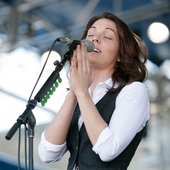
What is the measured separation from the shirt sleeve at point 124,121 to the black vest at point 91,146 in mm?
33

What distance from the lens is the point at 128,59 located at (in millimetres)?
1819

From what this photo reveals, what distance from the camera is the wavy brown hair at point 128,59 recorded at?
69.9 inches

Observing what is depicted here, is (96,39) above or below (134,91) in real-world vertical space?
above

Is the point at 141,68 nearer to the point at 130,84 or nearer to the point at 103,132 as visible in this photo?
the point at 130,84

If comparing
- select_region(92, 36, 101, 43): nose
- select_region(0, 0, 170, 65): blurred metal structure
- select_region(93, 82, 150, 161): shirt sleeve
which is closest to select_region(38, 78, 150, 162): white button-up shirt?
select_region(93, 82, 150, 161): shirt sleeve

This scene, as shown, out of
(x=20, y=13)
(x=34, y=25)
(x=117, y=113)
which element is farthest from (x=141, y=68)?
(x=34, y=25)

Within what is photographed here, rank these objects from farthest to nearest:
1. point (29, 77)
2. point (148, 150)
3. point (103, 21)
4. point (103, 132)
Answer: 1. point (148, 150)
2. point (29, 77)
3. point (103, 21)
4. point (103, 132)

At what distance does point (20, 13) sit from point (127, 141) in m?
4.84

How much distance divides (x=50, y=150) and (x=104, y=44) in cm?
38

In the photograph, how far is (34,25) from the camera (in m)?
6.94

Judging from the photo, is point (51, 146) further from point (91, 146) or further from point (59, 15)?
point (59, 15)

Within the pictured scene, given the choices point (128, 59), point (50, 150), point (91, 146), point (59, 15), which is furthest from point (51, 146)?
point (59, 15)

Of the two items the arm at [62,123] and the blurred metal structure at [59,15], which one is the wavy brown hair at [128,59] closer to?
the arm at [62,123]

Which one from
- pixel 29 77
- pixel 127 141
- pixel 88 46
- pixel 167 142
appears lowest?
pixel 167 142
